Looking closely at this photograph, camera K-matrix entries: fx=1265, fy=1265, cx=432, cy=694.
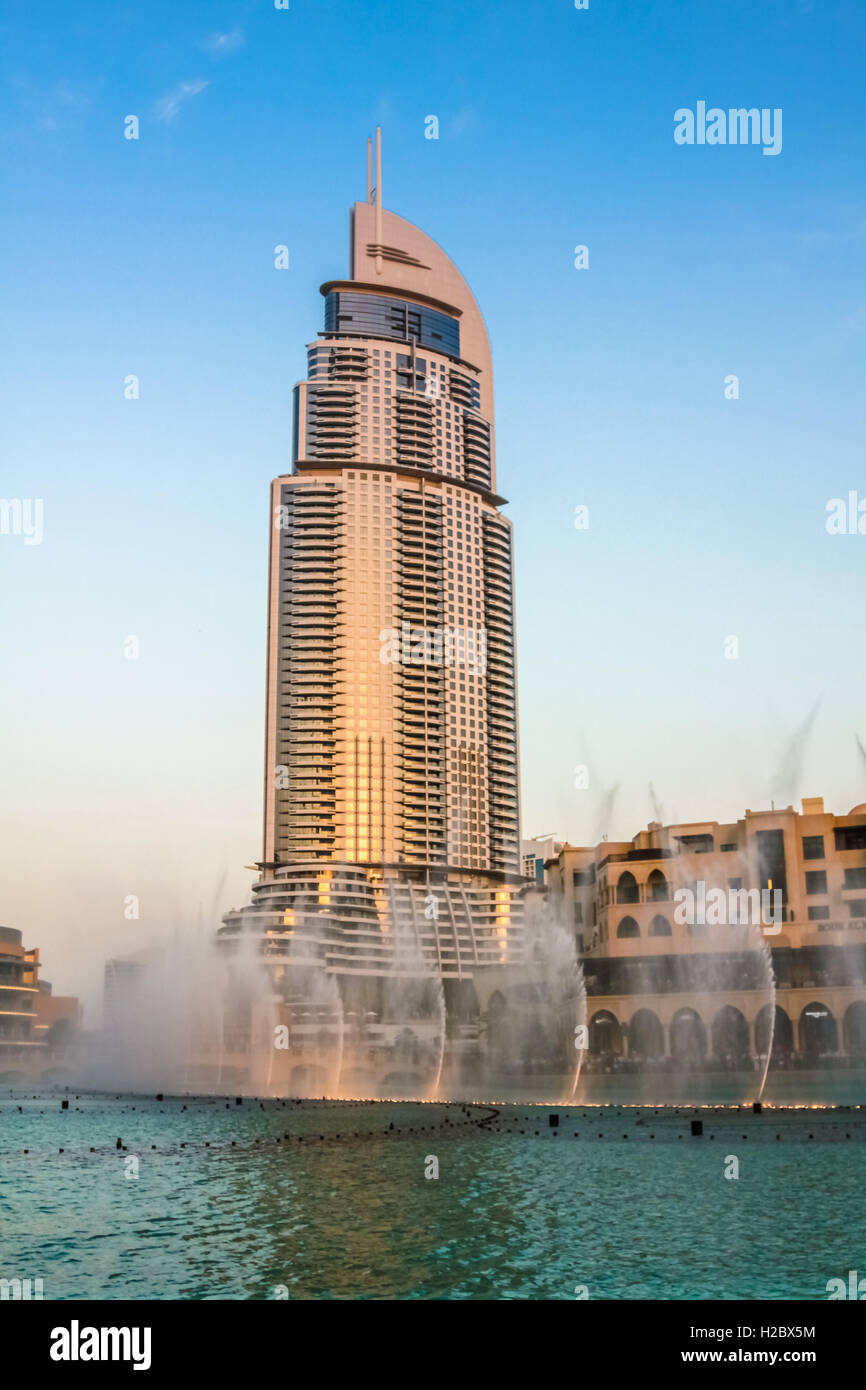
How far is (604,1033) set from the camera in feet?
427

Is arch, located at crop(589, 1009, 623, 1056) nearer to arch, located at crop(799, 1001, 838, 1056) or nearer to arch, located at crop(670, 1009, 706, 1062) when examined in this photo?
arch, located at crop(670, 1009, 706, 1062)

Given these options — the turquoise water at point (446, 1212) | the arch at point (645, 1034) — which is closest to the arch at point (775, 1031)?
the arch at point (645, 1034)

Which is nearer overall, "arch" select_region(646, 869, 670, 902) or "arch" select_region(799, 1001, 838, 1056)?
"arch" select_region(799, 1001, 838, 1056)

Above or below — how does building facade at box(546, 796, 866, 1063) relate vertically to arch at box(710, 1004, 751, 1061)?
above

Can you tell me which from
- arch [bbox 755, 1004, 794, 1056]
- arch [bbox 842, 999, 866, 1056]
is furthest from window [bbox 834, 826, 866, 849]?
arch [bbox 755, 1004, 794, 1056]

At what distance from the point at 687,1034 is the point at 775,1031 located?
8462 mm

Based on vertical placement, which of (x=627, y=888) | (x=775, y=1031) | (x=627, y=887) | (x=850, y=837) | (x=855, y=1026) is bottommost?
(x=775, y=1031)

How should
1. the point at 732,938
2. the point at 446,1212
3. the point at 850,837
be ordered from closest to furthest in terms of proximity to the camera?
the point at 446,1212
the point at 732,938
the point at 850,837

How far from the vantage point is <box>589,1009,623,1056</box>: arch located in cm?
12888

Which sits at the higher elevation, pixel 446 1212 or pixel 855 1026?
pixel 855 1026

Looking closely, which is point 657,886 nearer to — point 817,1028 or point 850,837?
point 850,837

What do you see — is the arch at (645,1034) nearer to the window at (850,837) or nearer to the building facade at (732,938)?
the building facade at (732,938)

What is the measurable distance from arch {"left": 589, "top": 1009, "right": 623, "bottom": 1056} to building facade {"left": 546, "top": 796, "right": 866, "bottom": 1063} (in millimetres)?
144

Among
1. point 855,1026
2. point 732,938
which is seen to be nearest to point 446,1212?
point 855,1026
